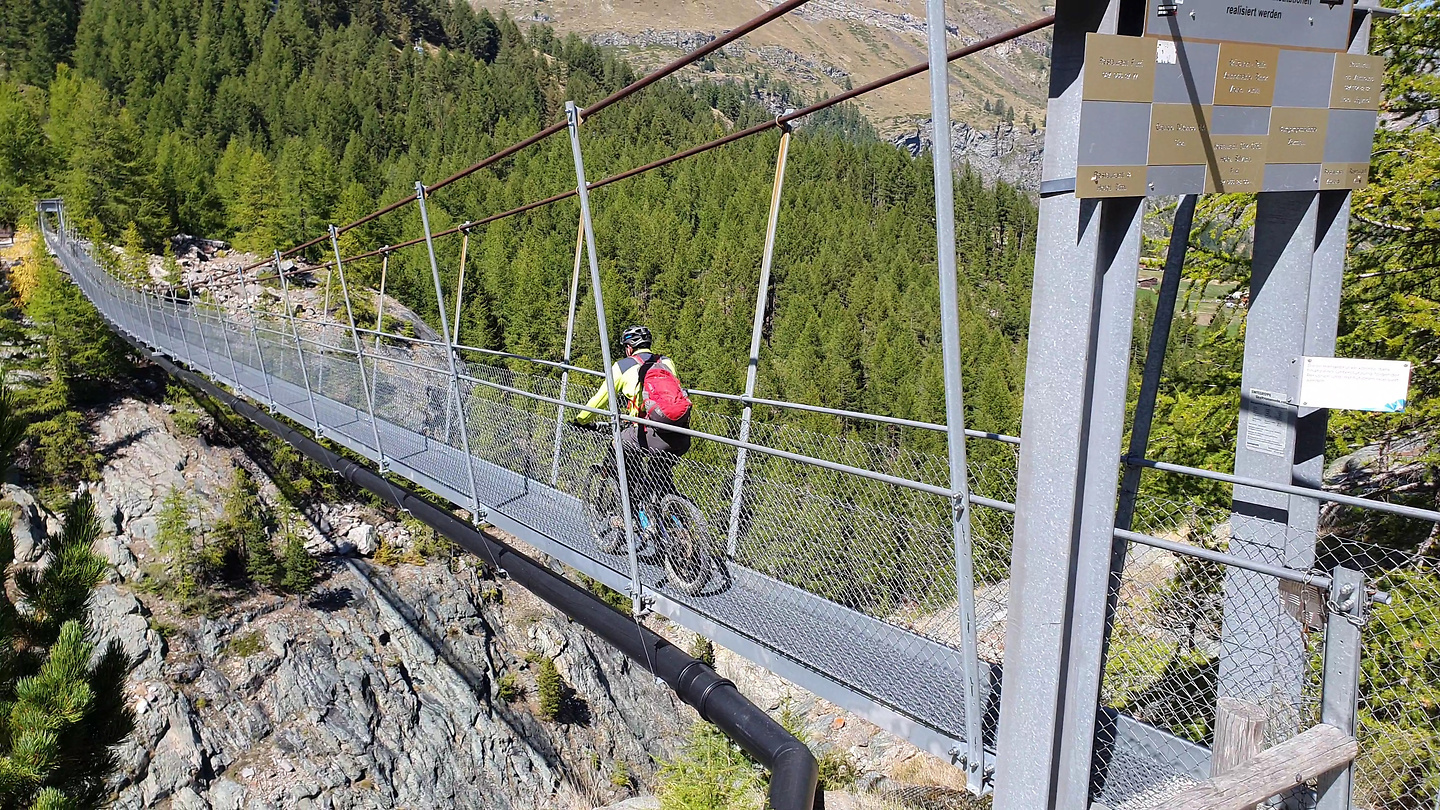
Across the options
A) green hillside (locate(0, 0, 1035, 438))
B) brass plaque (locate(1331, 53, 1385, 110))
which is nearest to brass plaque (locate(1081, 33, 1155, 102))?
brass plaque (locate(1331, 53, 1385, 110))

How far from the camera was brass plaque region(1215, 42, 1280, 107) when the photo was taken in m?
1.75

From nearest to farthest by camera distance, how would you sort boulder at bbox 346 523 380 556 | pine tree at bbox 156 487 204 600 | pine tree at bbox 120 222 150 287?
1. pine tree at bbox 156 487 204 600
2. boulder at bbox 346 523 380 556
3. pine tree at bbox 120 222 150 287

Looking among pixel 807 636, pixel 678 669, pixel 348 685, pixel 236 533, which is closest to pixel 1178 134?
pixel 807 636

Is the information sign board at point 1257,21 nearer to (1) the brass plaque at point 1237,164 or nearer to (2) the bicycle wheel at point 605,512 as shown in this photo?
(1) the brass plaque at point 1237,164

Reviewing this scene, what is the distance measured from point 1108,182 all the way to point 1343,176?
0.88 metres

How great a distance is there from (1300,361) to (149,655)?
20.9m

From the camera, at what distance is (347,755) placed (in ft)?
60.1

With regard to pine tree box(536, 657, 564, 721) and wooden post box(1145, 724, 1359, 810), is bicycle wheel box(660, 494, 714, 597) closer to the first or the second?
wooden post box(1145, 724, 1359, 810)

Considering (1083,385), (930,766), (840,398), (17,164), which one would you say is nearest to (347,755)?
(930,766)

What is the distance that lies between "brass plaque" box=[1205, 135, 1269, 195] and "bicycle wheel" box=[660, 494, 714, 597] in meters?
2.22

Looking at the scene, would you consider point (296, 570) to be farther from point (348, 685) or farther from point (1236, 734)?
point (1236, 734)

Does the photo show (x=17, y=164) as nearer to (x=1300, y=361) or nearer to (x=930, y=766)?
(x=930, y=766)

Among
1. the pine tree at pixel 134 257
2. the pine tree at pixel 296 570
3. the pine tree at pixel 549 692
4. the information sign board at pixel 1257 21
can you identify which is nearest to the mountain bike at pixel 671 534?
the information sign board at pixel 1257 21

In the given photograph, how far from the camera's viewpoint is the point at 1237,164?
1.81 metres
